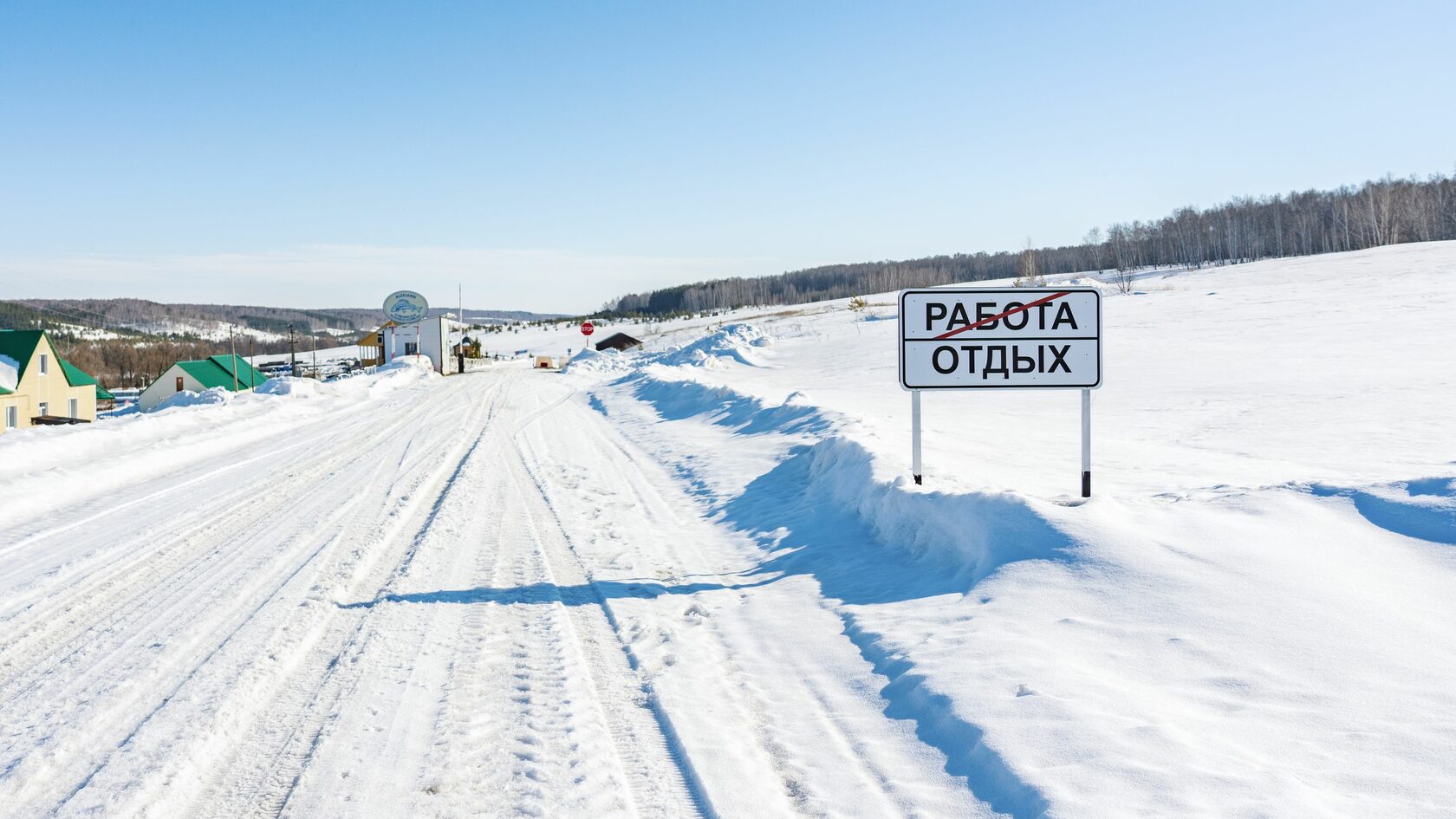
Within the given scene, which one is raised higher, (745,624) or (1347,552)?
(1347,552)

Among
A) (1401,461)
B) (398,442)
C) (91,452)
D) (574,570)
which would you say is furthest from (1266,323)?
(91,452)

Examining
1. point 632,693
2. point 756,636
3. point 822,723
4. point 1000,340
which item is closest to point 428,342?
→ point 1000,340

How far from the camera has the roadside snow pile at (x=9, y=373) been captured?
1462 inches

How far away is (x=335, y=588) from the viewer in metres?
6.00

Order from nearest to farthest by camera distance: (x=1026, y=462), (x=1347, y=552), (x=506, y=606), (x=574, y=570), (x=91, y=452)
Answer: (x=1347, y=552), (x=506, y=606), (x=574, y=570), (x=1026, y=462), (x=91, y=452)

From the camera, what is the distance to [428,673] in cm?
449

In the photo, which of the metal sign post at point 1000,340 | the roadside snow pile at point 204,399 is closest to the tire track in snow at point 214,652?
the metal sign post at point 1000,340

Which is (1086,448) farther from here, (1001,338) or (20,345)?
(20,345)

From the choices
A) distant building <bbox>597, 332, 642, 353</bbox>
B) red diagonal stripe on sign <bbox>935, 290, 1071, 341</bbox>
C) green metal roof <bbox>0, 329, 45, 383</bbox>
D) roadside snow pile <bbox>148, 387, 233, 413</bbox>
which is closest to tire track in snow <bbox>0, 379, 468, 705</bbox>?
red diagonal stripe on sign <bbox>935, 290, 1071, 341</bbox>

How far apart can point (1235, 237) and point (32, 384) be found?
11572 centimetres

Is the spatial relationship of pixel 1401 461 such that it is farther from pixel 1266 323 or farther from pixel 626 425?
pixel 1266 323

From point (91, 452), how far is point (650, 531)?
1025 centimetres

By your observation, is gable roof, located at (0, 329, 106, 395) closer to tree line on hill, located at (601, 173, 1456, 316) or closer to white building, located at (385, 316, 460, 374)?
white building, located at (385, 316, 460, 374)

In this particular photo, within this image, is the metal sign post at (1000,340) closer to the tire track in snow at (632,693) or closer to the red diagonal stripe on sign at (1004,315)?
the red diagonal stripe on sign at (1004,315)
